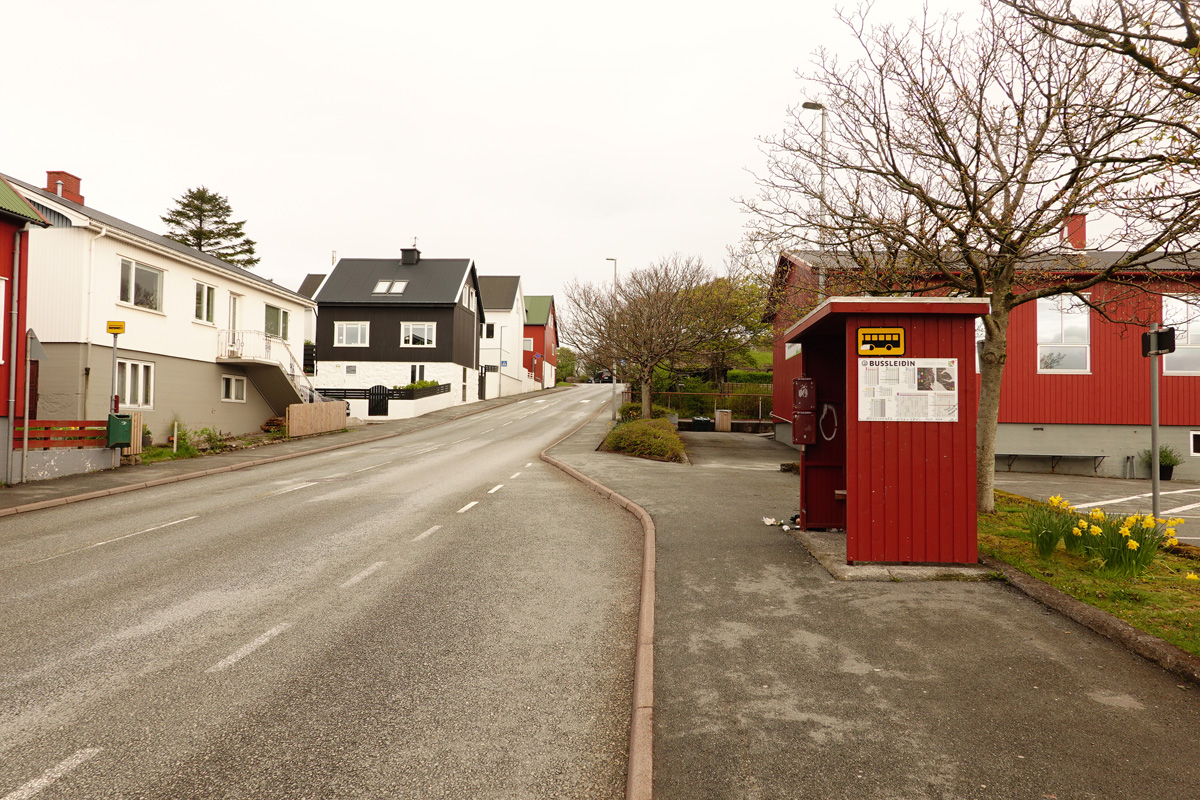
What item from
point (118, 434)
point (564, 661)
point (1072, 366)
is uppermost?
point (1072, 366)

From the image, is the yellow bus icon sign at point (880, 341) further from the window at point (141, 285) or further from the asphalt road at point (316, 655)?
the window at point (141, 285)

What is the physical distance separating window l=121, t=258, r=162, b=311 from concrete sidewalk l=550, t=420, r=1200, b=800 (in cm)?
2033

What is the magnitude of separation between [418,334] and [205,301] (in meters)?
19.0

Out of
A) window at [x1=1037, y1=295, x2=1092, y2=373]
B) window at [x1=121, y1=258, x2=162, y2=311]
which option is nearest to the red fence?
window at [x1=121, y1=258, x2=162, y2=311]

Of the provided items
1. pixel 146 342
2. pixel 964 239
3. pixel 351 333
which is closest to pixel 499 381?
pixel 351 333

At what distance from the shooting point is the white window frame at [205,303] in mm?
23500

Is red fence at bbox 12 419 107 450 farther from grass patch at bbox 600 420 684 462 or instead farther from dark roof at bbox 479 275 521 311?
dark roof at bbox 479 275 521 311

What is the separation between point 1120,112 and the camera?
8508mm

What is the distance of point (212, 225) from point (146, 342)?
4472 centimetres

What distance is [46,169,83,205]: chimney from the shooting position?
24.4 metres

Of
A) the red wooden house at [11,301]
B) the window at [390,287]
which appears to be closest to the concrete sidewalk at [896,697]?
the red wooden house at [11,301]

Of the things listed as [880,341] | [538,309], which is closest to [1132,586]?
[880,341]

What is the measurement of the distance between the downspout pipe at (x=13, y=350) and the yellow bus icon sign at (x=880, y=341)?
16607 mm

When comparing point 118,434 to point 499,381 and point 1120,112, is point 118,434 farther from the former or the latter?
point 499,381
